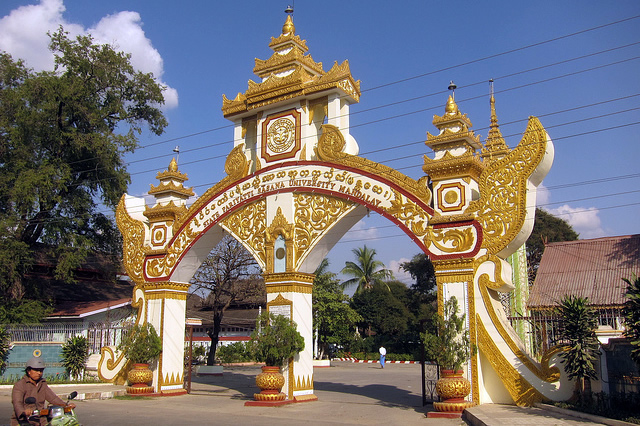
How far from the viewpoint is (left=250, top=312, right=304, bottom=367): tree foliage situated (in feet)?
35.1

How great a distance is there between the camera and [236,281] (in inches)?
837

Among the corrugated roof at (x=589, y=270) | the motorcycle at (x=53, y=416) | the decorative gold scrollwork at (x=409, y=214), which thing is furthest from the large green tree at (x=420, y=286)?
the motorcycle at (x=53, y=416)

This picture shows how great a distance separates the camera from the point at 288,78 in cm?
1188

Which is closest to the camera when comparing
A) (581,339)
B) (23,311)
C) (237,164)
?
(581,339)

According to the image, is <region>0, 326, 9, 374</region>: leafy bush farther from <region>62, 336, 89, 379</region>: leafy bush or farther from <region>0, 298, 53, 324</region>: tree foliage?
<region>62, 336, 89, 379</region>: leafy bush

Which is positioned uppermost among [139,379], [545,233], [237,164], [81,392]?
[545,233]

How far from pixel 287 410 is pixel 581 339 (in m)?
5.06

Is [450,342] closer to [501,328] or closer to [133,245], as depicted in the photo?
[501,328]

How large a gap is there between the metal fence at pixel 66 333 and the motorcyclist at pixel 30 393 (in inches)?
413

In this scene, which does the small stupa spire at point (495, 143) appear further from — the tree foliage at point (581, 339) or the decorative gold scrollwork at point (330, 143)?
the tree foliage at point (581, 339)

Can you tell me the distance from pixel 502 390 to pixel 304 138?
6.02 meters

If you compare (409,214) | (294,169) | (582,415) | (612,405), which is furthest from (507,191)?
(294,169)

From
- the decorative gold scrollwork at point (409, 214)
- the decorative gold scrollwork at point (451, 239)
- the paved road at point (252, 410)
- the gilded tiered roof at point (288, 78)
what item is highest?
the gilded tiered roof at point (288, 78)

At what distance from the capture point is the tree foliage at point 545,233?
31.1m
